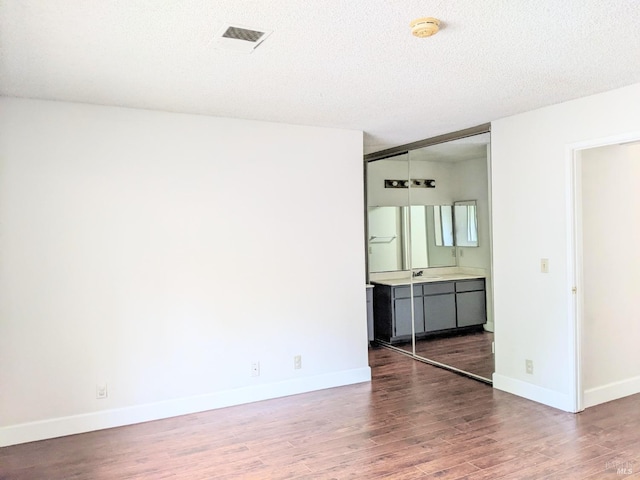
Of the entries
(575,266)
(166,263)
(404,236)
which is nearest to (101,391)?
(166,263)

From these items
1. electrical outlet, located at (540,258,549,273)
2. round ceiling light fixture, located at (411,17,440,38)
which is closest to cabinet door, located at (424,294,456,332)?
electrical outlet, located at (540,258,549,273)

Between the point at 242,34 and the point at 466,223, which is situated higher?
the point at 242,34

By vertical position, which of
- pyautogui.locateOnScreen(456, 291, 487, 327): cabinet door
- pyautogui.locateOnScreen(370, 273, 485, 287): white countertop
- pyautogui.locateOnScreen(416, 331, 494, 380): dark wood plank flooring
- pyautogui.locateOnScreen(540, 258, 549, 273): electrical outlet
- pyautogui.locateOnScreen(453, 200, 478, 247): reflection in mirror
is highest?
pyautogui.locateOnScreen(453, 200, 478, 247): reflection in mirror

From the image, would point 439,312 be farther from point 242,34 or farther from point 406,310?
point 242,34

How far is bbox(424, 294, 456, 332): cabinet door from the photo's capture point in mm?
6078

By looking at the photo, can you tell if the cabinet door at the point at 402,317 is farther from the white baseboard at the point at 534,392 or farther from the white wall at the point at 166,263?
the white baseboard at the point at 534,392

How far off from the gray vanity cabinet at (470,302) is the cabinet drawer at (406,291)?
1.89 ft

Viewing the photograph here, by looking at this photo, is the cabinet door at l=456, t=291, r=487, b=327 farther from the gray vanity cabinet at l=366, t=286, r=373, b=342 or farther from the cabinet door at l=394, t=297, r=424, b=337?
the gray vanity cabinet at l=366, t=286, r=373, b=342

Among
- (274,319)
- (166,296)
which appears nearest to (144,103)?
(166,296)

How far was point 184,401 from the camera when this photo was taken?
3869 millimetres

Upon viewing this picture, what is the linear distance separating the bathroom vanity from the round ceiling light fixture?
12.8 feet

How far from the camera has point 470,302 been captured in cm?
636

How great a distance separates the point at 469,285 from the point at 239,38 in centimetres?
483

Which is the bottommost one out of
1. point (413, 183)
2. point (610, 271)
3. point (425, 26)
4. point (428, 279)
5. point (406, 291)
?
point (406, 291)
